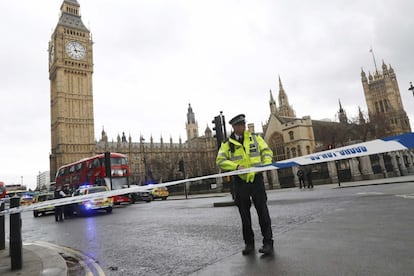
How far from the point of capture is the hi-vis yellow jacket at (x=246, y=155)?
4.00 metres

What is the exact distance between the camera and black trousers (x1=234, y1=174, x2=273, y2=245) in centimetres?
387

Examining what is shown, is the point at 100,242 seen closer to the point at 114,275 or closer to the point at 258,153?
the point at 114,275

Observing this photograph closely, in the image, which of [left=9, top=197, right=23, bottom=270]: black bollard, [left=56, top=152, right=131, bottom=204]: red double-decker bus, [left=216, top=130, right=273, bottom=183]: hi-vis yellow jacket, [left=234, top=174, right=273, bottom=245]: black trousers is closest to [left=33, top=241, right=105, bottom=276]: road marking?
[left=9, top=197, right=23, bottom=270]: black bollard

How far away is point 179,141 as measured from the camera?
98.8 meters

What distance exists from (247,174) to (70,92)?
7780 cm

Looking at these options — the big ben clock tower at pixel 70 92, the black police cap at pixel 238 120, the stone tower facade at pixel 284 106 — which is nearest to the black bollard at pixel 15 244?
the black police cap at pixel 238 120

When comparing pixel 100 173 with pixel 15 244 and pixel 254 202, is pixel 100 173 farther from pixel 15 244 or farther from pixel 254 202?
pixel 254 202

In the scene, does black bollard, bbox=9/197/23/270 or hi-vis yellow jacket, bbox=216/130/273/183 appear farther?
black bollard, bbox=9/197/23/270

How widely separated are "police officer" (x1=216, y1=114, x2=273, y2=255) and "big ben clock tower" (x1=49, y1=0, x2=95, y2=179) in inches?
2801

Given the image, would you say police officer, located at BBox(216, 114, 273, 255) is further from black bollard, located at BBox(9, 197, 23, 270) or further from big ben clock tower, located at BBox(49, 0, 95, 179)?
big ben clock tower, located at BBox(49, 0, 95, 179)

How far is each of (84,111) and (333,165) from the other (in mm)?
65010

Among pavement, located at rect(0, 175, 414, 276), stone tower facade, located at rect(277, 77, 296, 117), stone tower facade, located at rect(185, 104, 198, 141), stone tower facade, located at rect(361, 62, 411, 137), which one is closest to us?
pavement, located at rect(0, 175, 414, 276)

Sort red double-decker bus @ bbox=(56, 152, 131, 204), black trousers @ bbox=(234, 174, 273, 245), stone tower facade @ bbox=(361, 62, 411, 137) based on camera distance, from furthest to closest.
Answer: stone tower facade @ bbox=(361, 62, 411, 137) → red double-decker bus @ bbox=(56, 152, 131, 204) → black trousers @ bbox=(234, 174, 273, 245)

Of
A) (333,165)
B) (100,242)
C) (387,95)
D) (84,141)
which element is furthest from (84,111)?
(387,95)
